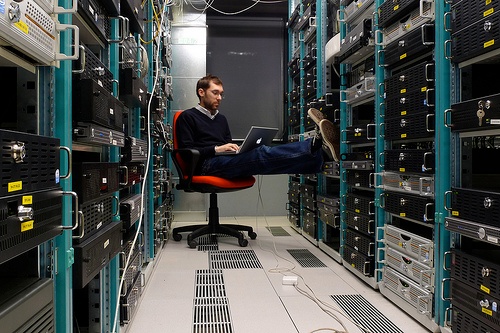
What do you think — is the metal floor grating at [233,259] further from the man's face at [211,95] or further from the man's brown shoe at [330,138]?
the man's face at [211,95]

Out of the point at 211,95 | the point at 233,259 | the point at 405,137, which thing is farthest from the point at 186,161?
the point at 405,137

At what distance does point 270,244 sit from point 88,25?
245cm

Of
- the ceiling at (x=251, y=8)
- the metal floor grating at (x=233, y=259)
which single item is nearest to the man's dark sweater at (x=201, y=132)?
the metal floor grating at (x=233, y=259)

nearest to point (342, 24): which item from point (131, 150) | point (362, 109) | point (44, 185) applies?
point (362, 109)

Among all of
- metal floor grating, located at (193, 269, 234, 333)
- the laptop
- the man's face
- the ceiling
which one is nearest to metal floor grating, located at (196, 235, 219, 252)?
metal floor grating, located at (193, 269, 234, 333)

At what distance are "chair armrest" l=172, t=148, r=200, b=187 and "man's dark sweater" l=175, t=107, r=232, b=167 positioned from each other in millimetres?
110

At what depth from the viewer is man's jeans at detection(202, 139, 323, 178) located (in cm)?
277

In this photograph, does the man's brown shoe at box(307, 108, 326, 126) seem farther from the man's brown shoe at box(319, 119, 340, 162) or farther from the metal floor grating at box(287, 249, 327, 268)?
the metal floor grating at box(287, 249, 327, 268)

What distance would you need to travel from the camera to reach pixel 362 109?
298 cm

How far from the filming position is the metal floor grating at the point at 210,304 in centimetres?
173

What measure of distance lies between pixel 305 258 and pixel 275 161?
2.47 ft

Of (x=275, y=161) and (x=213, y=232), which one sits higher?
(x=275, y=161)

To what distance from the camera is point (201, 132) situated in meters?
3.42

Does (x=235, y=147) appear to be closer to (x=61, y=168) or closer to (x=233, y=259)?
(x=233, y=259)
